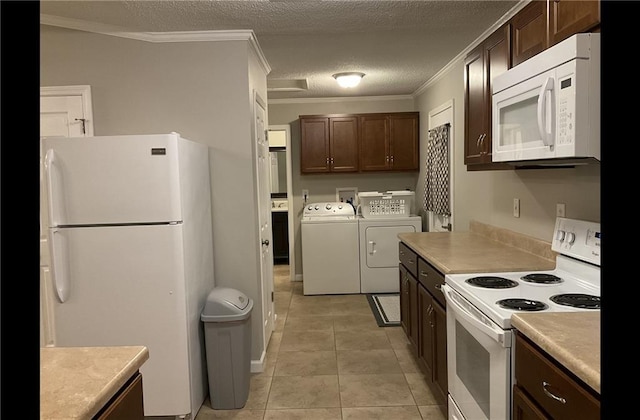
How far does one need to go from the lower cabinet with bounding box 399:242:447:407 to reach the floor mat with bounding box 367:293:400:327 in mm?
685

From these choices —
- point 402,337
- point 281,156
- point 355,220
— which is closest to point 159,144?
point 402,337

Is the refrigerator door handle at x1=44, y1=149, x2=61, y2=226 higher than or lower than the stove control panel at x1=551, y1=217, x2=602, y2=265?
higher

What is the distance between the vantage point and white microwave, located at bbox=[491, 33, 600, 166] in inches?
61.8

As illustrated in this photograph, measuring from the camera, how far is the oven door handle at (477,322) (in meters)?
1.53

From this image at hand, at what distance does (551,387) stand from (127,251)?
2.09 meters

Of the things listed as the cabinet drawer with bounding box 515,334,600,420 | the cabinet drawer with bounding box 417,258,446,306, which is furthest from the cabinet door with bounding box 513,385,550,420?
the cabinet drawer with bounding box 417,258,446,306

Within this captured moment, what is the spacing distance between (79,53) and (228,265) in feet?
5.81

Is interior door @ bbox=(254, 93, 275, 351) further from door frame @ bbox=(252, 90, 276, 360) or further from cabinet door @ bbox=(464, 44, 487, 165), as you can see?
cabinet door @ bbox=(464, 44, 487, 165)

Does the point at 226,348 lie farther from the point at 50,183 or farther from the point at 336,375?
the point at 50,183

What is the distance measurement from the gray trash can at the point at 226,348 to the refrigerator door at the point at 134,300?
0.67ft

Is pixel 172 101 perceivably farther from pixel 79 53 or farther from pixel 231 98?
pixel 79 53

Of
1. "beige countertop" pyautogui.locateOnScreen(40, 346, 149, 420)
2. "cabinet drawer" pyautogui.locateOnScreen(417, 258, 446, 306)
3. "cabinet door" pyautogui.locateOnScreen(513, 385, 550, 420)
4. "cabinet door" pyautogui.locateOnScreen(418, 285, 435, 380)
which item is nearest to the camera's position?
"beige countertop" pyautogui.locateOnScreen(40, 346, 149, 420)

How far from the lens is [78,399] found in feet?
3.40

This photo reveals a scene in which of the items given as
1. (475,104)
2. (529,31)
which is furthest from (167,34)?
(529,31)
